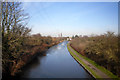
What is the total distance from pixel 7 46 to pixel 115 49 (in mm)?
9360

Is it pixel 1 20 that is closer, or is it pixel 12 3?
pixel 1 20

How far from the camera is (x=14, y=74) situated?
806 centimetres

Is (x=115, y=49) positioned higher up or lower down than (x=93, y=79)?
higher up

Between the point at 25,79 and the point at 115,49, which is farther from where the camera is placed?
the point at 25,79

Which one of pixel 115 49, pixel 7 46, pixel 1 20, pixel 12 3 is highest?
pixel 12 3

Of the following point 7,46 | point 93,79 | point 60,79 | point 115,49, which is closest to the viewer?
point 115,49

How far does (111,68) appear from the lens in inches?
294

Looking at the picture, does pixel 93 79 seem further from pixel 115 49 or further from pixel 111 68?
pixel 115 49

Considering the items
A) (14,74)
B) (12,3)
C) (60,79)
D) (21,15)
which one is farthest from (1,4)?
(60,79)

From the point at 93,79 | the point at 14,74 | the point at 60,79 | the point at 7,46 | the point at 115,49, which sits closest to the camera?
the point at 115,49

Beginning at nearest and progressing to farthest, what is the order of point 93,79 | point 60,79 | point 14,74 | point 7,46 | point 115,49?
1. point 115,49
2. point 7,46
3. point 93,79
4. point 60,79
5. point 14,74

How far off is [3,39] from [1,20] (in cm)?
170

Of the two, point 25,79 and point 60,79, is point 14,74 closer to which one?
point 25,79

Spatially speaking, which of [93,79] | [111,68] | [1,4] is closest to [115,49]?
[111,68]
